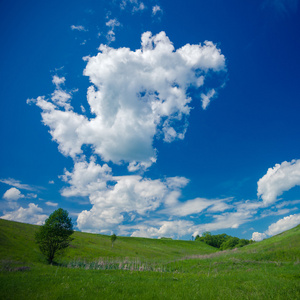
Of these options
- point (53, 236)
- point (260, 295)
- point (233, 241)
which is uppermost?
point (233, 241)

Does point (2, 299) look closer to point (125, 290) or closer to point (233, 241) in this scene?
point (125, 290)

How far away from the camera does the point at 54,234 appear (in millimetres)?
44312

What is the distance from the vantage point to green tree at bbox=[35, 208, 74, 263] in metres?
43.5

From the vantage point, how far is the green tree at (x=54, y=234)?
43.5 metres

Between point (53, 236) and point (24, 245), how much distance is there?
77.1 ft

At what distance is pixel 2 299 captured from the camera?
38.9ft

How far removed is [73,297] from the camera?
478 inches

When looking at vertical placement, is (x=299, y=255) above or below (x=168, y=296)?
above

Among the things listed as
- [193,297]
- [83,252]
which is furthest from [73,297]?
[83,252]

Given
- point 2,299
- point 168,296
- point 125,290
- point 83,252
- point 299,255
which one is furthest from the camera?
point 83,252

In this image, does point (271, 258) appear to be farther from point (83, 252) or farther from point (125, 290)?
point (83, 252)

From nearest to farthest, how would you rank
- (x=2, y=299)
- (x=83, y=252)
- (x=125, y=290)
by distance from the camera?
(x=2, y=299)
(x=125, y=290)
(x=83, y=252)

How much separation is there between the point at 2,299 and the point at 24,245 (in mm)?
58758

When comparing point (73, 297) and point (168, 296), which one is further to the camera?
point (168, 296)
